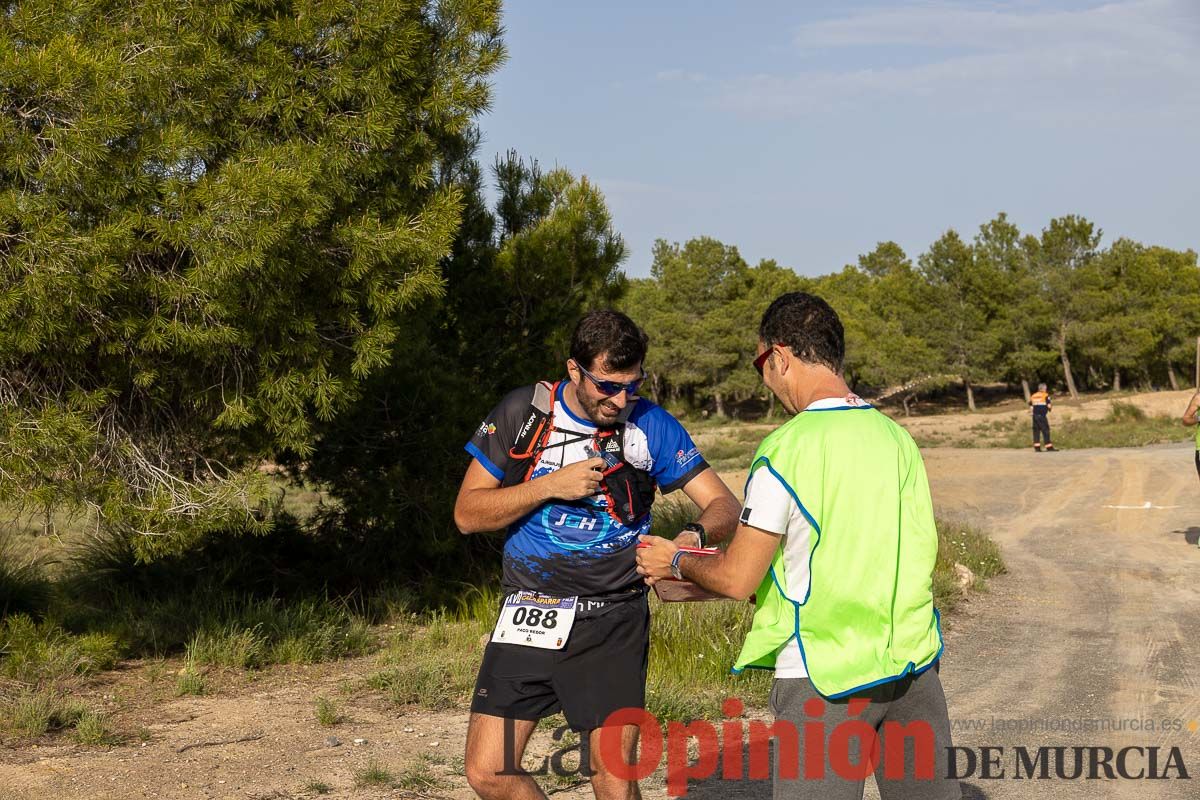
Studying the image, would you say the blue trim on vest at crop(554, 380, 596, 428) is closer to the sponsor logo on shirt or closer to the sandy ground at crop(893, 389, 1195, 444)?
the sponsor logo on shirt

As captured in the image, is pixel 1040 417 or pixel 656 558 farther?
pixel 1040 417

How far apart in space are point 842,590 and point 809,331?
0.67 meters

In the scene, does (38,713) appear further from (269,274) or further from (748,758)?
(748,758)

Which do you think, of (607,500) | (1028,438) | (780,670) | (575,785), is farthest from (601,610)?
(1028,438)

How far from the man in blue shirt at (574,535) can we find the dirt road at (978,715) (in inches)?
71.1

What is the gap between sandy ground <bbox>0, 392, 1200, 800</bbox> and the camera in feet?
18.2

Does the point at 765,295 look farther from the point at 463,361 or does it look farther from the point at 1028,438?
the point at 463,361

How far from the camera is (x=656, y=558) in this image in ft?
11.1

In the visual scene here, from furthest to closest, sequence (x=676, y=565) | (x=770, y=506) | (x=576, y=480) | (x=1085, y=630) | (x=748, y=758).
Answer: (x=1085, y=630) → (x=748, y=758) → (x=576, y=480) → (x=676, y=565) → (x=770, y=506)

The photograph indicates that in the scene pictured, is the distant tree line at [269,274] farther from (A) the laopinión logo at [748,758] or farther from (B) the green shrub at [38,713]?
(A) the laopinión logo at [748,758]

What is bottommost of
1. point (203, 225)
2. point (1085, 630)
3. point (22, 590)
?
point (1085, 630)

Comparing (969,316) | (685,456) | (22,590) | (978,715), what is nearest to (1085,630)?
(978,715)

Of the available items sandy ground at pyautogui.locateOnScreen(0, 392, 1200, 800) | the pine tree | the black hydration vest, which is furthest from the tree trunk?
the black hydration vest

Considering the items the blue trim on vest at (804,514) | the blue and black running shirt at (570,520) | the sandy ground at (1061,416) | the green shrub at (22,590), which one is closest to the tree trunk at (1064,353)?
the sandy ground at (1061,416)
